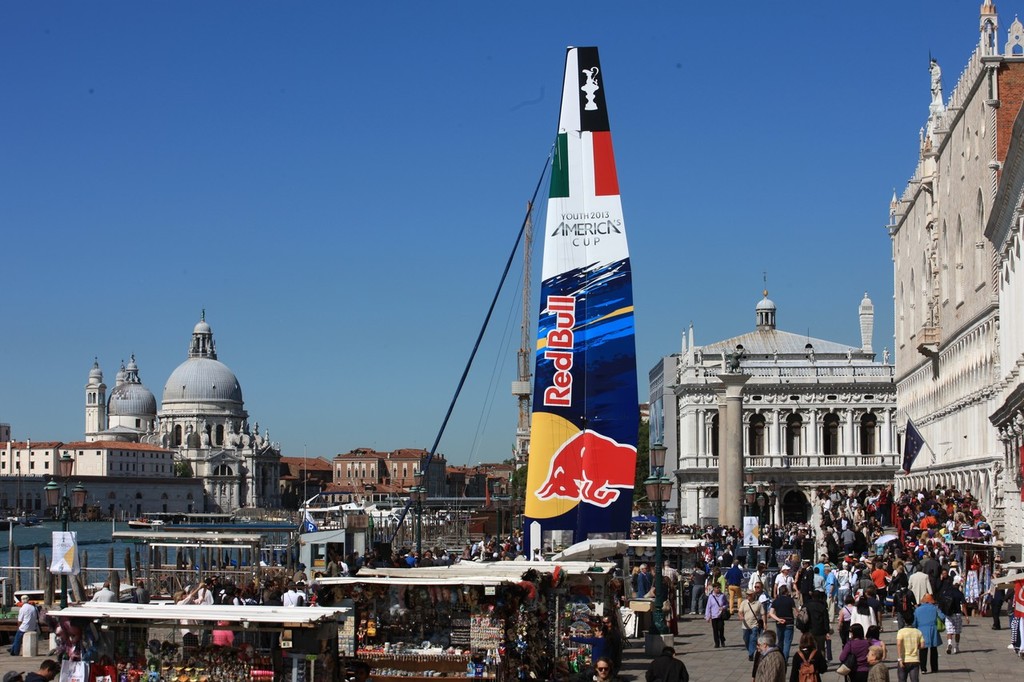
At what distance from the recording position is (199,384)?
197625 mm

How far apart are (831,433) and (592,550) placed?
5121 cm

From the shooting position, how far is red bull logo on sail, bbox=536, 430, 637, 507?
24.9 metres

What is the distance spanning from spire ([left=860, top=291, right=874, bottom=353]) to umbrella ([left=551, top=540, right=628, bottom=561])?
58.0 metres

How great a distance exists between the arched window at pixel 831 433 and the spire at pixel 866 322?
8308mm

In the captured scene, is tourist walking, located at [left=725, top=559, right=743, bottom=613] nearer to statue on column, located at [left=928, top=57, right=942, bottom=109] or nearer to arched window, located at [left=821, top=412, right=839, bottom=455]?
statue on column, located at [left=928, top=57, right=942, bottom=109]

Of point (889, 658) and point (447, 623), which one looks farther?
point (889, 658)

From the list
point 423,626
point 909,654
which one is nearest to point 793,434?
point 909,654

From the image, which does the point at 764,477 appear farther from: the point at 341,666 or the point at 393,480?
the point at 393,480

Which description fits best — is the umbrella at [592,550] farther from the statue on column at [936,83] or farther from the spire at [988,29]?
the statue on column at [936,83]

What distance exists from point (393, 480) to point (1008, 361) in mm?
168800

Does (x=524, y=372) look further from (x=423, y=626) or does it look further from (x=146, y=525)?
(x=423, y=626)

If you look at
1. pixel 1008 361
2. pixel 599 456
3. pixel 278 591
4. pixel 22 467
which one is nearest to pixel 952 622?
pixel 599 456

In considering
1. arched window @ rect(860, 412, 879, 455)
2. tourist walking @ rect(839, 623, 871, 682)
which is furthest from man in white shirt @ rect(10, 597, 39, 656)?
arched window @ rect(860, 412, 879, 455)

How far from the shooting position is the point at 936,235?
4747 centimetres
